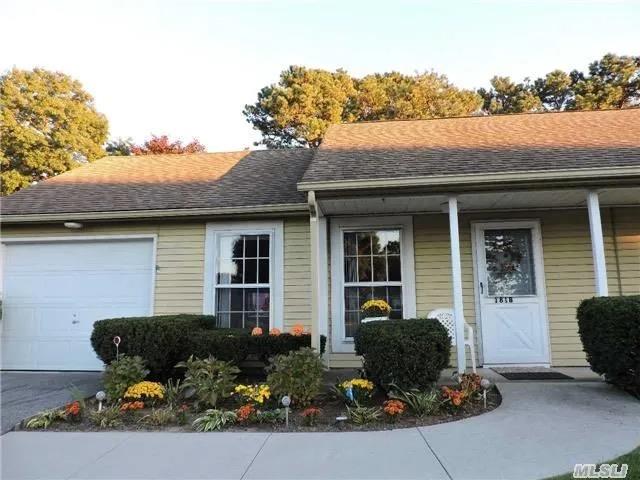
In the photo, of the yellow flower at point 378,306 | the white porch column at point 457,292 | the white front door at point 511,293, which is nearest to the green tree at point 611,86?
the white front door at point 511,293

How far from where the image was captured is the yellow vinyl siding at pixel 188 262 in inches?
275

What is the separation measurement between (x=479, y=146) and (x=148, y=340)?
5700 mm

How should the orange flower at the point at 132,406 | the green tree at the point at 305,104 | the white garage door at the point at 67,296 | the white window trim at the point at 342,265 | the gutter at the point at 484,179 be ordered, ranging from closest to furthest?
the orange flower at the point at 132,406
the gutter at the point at 484,179
the white window trim at the point at 342,265
the white garage door at the point at 67,296
the green tree at the point at 305,104

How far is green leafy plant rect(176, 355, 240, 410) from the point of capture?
475 centimetres

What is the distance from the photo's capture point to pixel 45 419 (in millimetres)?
4441

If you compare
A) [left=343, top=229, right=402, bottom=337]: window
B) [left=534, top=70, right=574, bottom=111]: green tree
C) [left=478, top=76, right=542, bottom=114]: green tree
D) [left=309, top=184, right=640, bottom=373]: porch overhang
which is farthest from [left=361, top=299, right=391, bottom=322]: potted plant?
[left=534, top=70, right=574, bottom=111]: green tree

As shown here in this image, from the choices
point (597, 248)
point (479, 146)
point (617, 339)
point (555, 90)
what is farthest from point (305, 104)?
point (617, 339)

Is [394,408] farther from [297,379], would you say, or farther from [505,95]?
[505,95]

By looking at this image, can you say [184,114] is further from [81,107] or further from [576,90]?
[576,90]

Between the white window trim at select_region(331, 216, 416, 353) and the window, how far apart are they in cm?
7

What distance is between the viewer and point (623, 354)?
15.0 feet

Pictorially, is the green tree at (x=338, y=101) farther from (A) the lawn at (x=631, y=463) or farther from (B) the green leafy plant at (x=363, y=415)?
(A) the lawn at (x=631, y=463)

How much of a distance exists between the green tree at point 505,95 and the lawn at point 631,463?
878 inches

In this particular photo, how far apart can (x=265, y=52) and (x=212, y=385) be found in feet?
27.2
